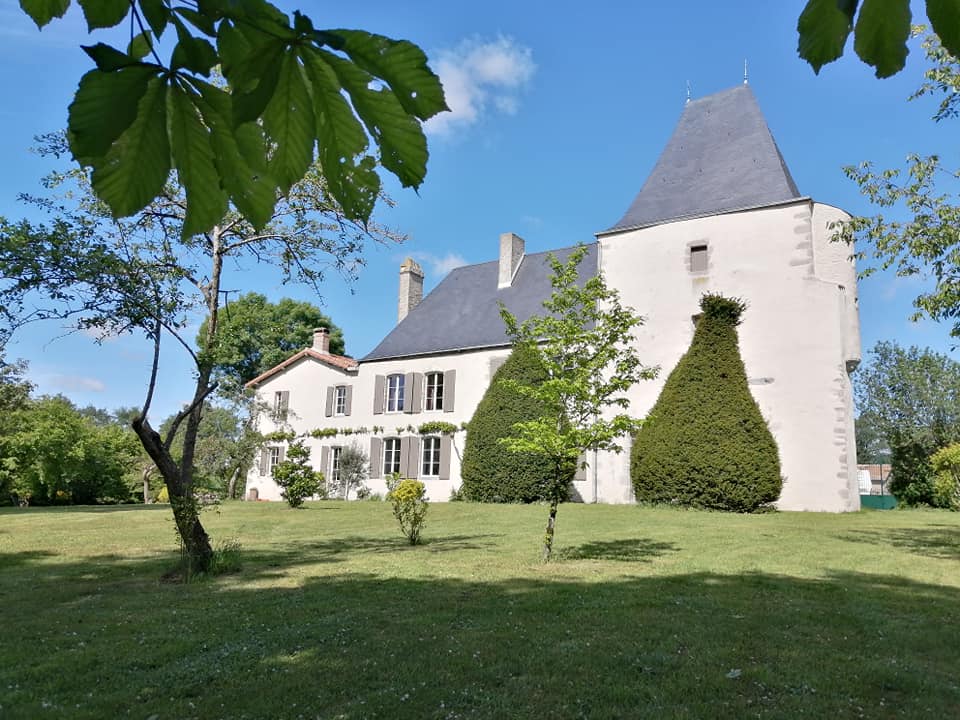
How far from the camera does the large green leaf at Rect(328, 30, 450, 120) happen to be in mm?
913

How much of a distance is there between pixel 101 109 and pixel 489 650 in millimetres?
4373

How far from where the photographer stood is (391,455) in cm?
2456

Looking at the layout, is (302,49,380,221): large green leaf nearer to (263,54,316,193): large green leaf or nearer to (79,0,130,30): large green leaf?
(263,54,316,193): large green leaf

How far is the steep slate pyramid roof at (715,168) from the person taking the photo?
1917cm

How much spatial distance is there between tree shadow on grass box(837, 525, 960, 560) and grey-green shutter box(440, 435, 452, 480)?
43.9ft

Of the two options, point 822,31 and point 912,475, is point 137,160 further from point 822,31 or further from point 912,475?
point 912,475

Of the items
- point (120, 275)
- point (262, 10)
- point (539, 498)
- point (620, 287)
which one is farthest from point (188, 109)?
point (620, 287)

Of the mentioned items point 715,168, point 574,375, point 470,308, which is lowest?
point 574,375

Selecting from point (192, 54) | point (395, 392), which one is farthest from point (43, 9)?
point (395, 392)

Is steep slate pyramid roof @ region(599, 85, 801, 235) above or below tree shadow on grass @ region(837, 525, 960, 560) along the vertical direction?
above

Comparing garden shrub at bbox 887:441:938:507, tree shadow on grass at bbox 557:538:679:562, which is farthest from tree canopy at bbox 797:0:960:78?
garden shrub at bbox 887:441:938:507

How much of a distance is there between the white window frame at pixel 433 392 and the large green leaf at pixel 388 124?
22.9 metres

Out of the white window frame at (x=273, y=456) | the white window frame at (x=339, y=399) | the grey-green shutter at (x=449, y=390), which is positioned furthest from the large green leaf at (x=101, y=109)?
the white window frame at (x=273, y=456)

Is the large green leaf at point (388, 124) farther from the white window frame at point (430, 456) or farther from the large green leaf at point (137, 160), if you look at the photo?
the white window frame at point (430, 456)
